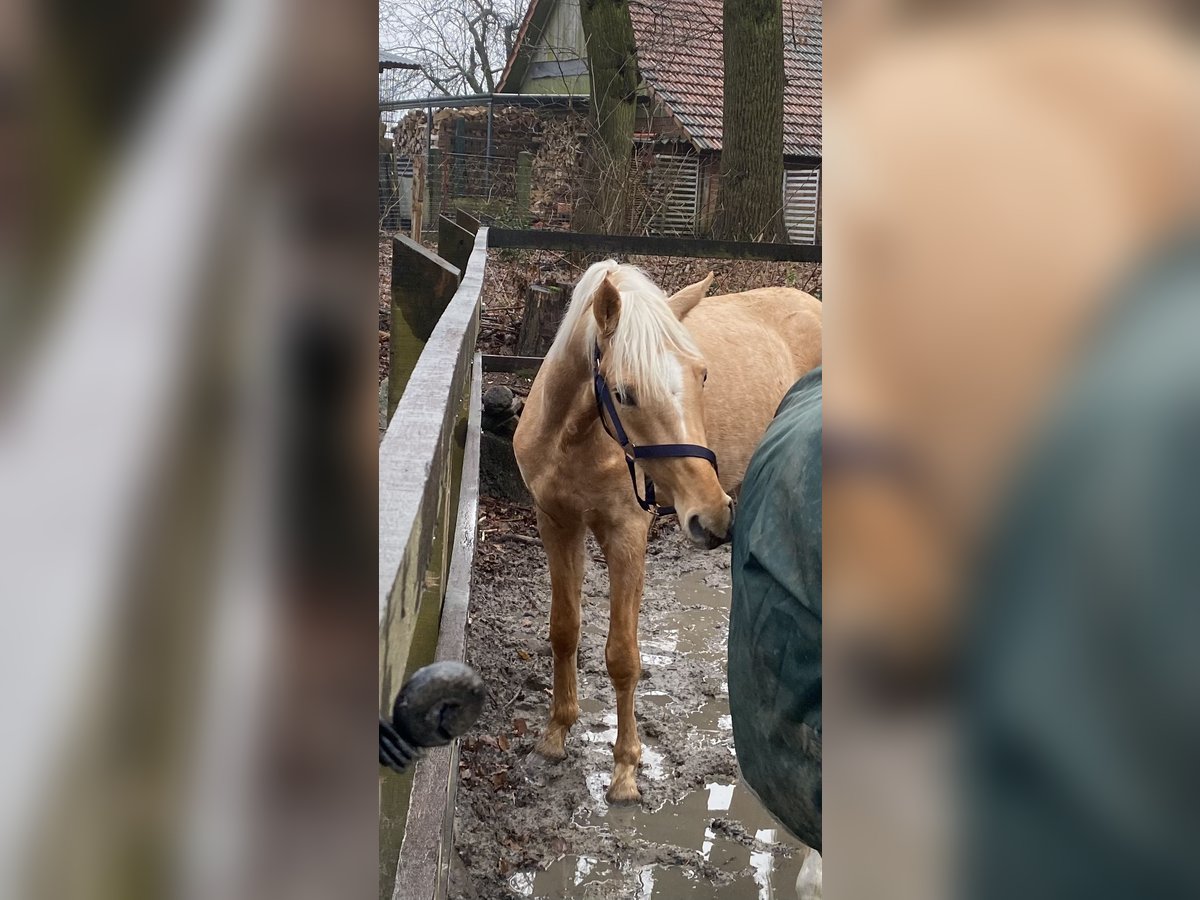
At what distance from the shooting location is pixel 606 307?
2.66m

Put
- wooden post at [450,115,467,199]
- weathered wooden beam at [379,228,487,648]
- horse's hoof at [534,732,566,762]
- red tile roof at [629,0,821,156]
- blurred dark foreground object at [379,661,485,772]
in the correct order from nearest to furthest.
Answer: blurred dark foreground object at [379,661,485,772] → weathered wooden beam at [379,228,487,648] → horse's hoof at [534,732,566,762] → wooden post at [450,115,467,199] → red tile roof at [629,0,821,156]

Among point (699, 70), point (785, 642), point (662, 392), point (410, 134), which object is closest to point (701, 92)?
point (699, 70)

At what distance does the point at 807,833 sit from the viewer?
1.26 metres

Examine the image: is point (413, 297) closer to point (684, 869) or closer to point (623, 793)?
point (623, 793)

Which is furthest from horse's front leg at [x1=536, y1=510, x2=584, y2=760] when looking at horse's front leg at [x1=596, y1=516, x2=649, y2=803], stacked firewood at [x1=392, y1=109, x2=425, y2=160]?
stacked firewood at [x1=392, y1=109, x2=425, y2=160]

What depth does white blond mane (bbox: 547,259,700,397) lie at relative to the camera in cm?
255

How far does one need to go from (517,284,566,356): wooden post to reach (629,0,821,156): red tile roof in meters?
7.32

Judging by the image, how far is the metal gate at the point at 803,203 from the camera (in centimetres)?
1480

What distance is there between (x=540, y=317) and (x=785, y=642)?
5.12m

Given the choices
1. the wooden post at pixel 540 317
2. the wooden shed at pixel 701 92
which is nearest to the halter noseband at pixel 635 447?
the wooden post at pixel 540 317
